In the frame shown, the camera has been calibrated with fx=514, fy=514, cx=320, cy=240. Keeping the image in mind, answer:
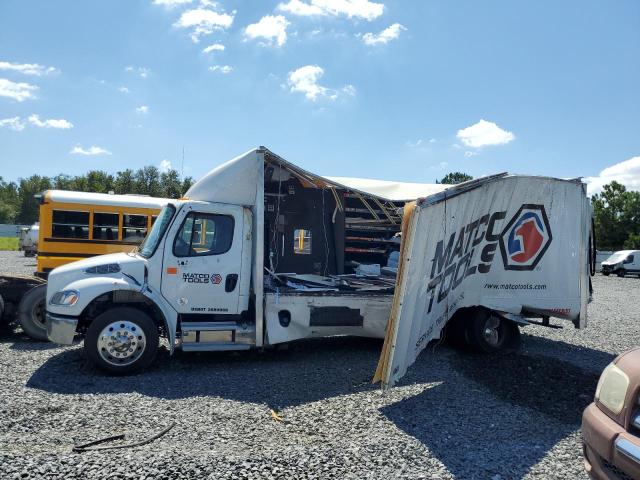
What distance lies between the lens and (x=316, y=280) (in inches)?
361

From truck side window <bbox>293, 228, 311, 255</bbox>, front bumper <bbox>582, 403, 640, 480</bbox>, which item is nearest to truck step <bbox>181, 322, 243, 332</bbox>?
truck side window <bbox>293, 228, 311, 255</bbox>

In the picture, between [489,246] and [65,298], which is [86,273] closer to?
[65,298]

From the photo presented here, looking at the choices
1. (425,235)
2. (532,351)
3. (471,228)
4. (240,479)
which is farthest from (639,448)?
(532,351)

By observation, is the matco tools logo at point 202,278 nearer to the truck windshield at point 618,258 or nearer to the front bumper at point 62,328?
the front bumper at point 62,328

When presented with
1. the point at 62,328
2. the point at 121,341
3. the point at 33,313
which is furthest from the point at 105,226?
the point at 121,341

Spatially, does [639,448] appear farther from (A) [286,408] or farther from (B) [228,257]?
(B) [228,257]

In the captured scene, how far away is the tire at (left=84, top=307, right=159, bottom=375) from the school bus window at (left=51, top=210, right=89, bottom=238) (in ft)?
26.5

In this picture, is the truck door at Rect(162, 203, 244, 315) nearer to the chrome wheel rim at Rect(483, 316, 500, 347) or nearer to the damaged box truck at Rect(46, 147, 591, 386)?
the damaged box truck at Rect(46, 147, 591, 386)

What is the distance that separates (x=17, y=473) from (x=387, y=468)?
9.41ft

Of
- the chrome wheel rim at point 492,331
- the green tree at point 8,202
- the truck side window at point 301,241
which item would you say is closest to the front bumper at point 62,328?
the truck side window at point 301,241

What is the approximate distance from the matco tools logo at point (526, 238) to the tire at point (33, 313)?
7595 millimetres

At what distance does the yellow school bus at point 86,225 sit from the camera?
13.7m

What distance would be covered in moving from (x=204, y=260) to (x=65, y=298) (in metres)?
1.88

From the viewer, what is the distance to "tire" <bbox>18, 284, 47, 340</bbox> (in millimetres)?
8430
